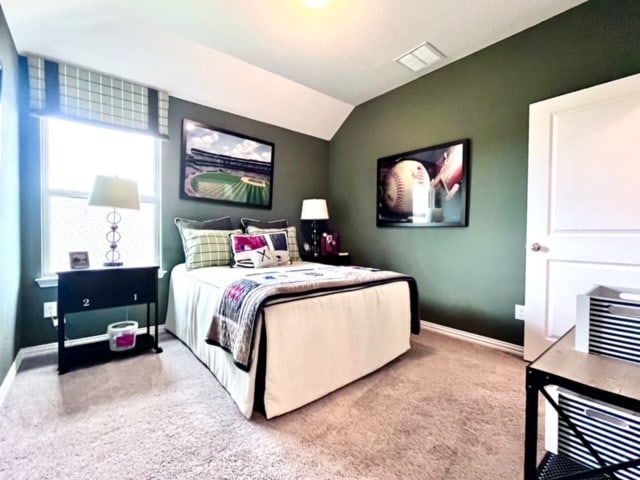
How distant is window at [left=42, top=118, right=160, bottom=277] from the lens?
240 cm

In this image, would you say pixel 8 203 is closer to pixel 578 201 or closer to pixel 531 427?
pixel 531 427

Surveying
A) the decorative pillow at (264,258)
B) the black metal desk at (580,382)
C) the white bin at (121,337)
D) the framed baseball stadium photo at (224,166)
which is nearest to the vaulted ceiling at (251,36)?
the framed baseball stadium photo at (224,166)

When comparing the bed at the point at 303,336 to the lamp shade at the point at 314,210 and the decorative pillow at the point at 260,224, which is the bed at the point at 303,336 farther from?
the lamp shade at the point at 314,210

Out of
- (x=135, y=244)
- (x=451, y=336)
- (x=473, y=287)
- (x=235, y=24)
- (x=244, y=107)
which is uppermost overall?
(x=235, y=24)

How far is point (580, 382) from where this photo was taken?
0.79 metres

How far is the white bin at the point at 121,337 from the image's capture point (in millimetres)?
2285

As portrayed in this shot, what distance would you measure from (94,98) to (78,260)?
1356mm

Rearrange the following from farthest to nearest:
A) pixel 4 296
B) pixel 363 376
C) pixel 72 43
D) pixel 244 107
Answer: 1. pixel 244 107
2. pixel 72 43
3. pixel 363 376
4. pixel 4 296

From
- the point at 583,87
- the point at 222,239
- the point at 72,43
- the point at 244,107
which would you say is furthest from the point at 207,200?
the point at 583,87

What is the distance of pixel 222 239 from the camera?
2820mm

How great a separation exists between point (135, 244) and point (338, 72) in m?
2.59

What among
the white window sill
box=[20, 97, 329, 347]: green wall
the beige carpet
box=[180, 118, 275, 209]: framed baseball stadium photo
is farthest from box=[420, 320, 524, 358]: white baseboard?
the white window sill

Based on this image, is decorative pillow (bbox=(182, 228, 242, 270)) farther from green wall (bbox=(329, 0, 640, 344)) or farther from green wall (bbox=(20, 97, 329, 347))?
green wall (bbox=(329, 0, 640, 344))

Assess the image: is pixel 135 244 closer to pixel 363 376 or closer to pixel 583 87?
pixel 363 376
